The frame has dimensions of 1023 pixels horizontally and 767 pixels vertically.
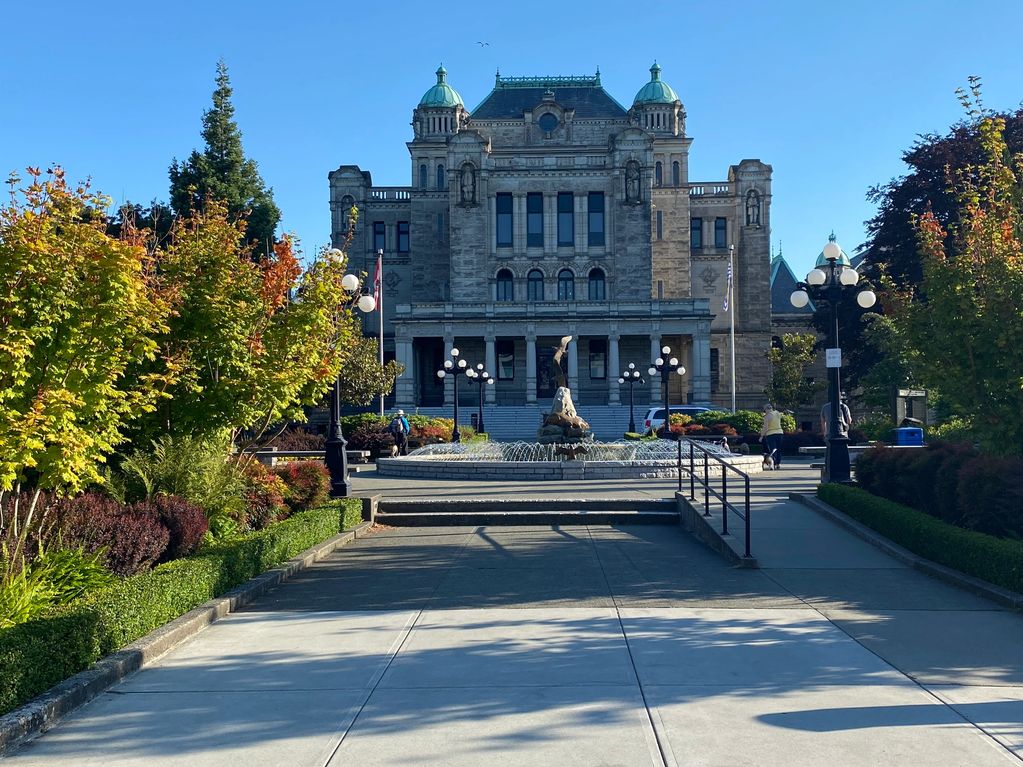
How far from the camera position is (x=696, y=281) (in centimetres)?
7000

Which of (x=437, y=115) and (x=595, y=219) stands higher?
(x=437, y=115)

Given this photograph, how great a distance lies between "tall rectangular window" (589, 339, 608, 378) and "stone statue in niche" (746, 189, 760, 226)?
17989 mm

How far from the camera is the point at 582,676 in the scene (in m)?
6.12

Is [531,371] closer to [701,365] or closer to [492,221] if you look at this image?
[701,365]

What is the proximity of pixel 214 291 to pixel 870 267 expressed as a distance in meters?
38.8

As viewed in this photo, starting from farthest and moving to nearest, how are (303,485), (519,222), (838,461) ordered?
1. (519,222)
2. (838,461)
3. (303,485)

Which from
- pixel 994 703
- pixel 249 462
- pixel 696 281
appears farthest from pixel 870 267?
pixel 994 703

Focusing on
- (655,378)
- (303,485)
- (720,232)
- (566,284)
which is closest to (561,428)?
(303,485)

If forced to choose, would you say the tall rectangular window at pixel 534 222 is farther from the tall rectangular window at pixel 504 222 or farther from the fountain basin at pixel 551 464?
the fountain basin at pixel 551 464

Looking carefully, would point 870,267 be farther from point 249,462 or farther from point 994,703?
point 994,703

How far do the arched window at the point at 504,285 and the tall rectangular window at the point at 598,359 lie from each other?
317 inches

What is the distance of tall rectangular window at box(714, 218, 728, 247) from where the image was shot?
6994cm

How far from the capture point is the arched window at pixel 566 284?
6538cm

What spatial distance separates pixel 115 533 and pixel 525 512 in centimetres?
732
